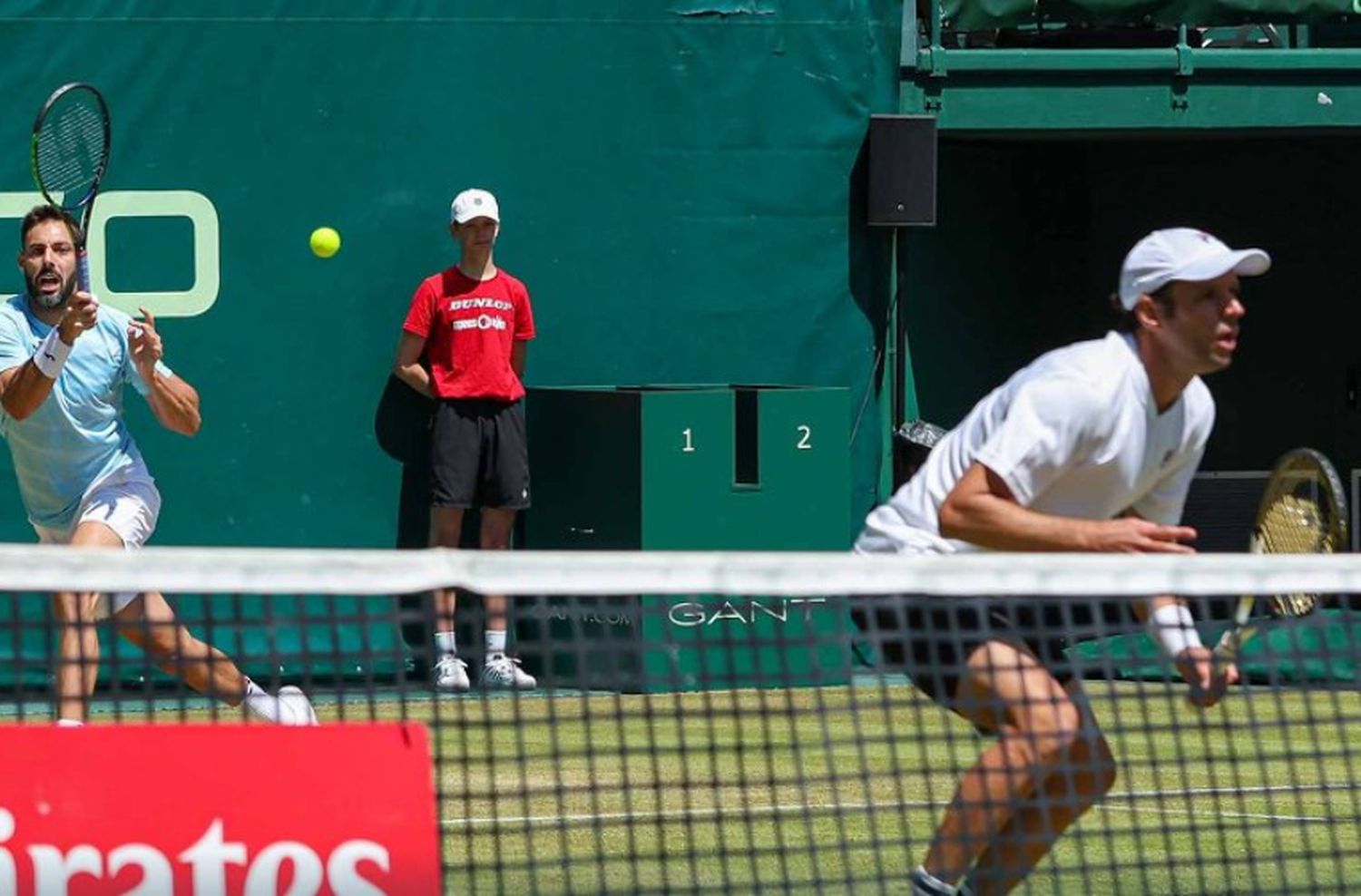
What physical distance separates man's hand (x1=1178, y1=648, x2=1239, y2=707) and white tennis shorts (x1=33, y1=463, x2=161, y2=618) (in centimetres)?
341

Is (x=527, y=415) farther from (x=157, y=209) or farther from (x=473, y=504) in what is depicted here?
(x=157, y=209)

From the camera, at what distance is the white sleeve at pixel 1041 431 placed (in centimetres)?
498

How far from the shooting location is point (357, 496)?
11023 millimetres

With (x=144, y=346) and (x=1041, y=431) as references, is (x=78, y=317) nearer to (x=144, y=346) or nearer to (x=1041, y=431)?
(x=144, y=346)

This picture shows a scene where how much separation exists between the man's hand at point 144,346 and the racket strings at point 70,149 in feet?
6.72

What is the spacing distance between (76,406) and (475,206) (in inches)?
118

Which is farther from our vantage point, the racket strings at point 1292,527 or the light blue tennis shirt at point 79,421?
the racket strings at point 1292,527

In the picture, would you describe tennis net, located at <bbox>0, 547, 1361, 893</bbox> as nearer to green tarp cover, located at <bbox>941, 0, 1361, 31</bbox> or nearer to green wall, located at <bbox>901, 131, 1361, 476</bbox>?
green tarp cover, located at <bbox>941, 0, 1361, 31</bbox>

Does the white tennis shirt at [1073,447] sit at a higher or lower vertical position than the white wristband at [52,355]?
lower

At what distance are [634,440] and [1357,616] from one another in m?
2.84

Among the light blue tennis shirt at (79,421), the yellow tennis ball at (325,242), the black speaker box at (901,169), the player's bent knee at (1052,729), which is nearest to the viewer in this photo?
the player's bent knee at (1052,729)

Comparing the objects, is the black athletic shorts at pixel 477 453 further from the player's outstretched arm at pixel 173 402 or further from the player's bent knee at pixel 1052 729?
the player's bent knee at pixel 1052 729

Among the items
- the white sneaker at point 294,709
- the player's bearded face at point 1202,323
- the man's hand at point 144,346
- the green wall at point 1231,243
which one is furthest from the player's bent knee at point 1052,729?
the green wall at point 1231,243

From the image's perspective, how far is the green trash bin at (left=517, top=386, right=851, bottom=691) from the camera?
10711 millimetres
